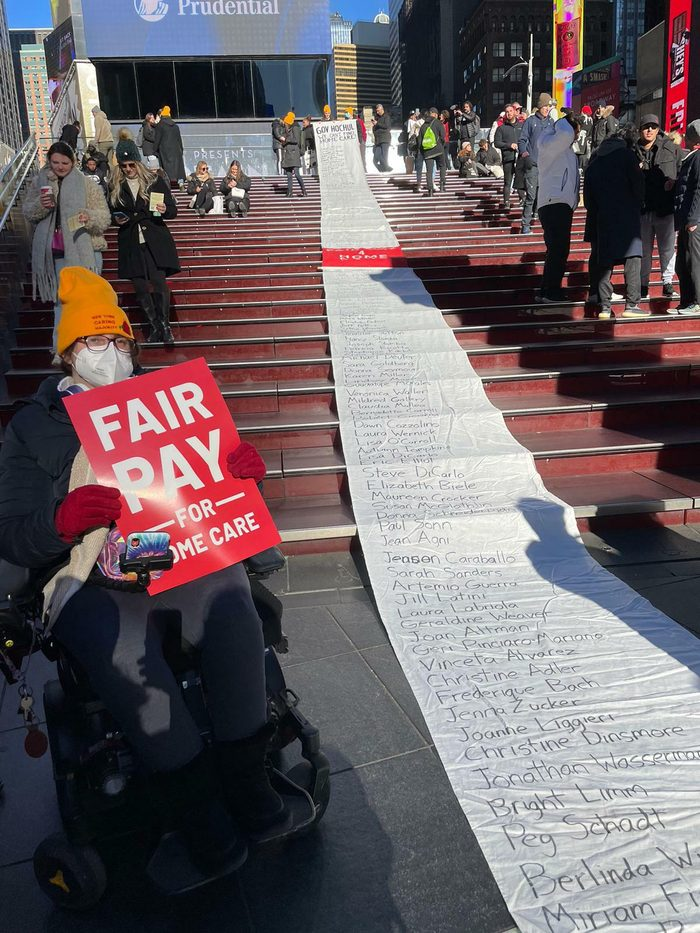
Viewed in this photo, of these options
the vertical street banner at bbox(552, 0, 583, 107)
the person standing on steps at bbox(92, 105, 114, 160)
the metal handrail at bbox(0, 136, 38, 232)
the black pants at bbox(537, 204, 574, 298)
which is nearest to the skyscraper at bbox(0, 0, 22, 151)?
the vertical street banner at bbox(552, 0, 583, 107)

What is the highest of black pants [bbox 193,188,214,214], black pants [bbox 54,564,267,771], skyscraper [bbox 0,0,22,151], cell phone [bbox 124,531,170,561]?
skyscraper [bbox 0,0,22,151]

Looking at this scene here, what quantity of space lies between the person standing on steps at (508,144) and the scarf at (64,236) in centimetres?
896

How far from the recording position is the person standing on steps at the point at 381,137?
699 inches

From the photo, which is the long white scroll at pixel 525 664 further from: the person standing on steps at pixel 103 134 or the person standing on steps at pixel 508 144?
the person standing on steps at pixel 103 134

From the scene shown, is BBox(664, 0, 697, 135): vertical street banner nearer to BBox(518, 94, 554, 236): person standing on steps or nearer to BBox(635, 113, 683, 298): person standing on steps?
BBox(518, 94, 554, 236): person standing on steps

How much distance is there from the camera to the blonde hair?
5.83 metres

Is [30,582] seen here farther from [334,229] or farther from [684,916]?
[334,229]

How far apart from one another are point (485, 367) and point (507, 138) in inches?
361

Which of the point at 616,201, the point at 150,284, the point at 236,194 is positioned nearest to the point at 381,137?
the point at 236,194

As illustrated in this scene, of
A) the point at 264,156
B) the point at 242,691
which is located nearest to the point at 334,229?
the point at 242,691

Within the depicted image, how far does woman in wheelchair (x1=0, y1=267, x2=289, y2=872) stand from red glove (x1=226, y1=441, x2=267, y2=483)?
292 mm

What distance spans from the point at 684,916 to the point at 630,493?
3083 millimetres

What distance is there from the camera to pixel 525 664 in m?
2.81

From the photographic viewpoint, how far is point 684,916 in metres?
1.70
